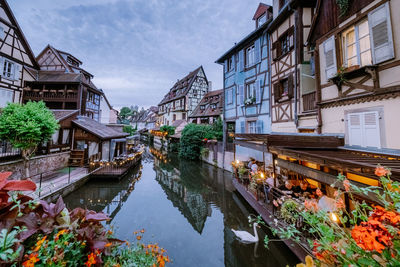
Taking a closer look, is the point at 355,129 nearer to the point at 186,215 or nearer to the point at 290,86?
the point at 290,86

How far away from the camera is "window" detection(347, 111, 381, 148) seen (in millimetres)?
5172

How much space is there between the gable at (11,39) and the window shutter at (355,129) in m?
23.8

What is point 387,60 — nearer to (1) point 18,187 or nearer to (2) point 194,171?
(1) point 18,187

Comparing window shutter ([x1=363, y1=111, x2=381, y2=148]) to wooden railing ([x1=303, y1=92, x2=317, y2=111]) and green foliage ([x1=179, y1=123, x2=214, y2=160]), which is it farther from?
green foliage ([x1=179, y1=123, x2=214, y2=160])

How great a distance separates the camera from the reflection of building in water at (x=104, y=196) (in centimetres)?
842

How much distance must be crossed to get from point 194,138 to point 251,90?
9.54 meters

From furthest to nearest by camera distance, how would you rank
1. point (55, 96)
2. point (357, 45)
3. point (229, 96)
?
point (55, 96)
point (229, 96)
point (357, 45)

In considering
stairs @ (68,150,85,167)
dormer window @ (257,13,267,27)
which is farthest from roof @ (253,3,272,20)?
stairs @ (68,150,85,167)

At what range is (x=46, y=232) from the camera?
5.48 feet

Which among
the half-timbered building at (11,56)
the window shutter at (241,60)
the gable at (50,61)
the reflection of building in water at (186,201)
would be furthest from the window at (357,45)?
the gable at (50,61)

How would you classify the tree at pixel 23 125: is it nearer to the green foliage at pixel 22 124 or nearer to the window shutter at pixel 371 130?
the green foliage at pixel 22 124

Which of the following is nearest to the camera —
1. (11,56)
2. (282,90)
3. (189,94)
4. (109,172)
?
(282,90)

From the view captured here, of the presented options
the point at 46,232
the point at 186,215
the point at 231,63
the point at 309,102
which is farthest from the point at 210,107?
the point at 46,232

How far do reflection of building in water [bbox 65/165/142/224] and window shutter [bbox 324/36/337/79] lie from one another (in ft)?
36.0
